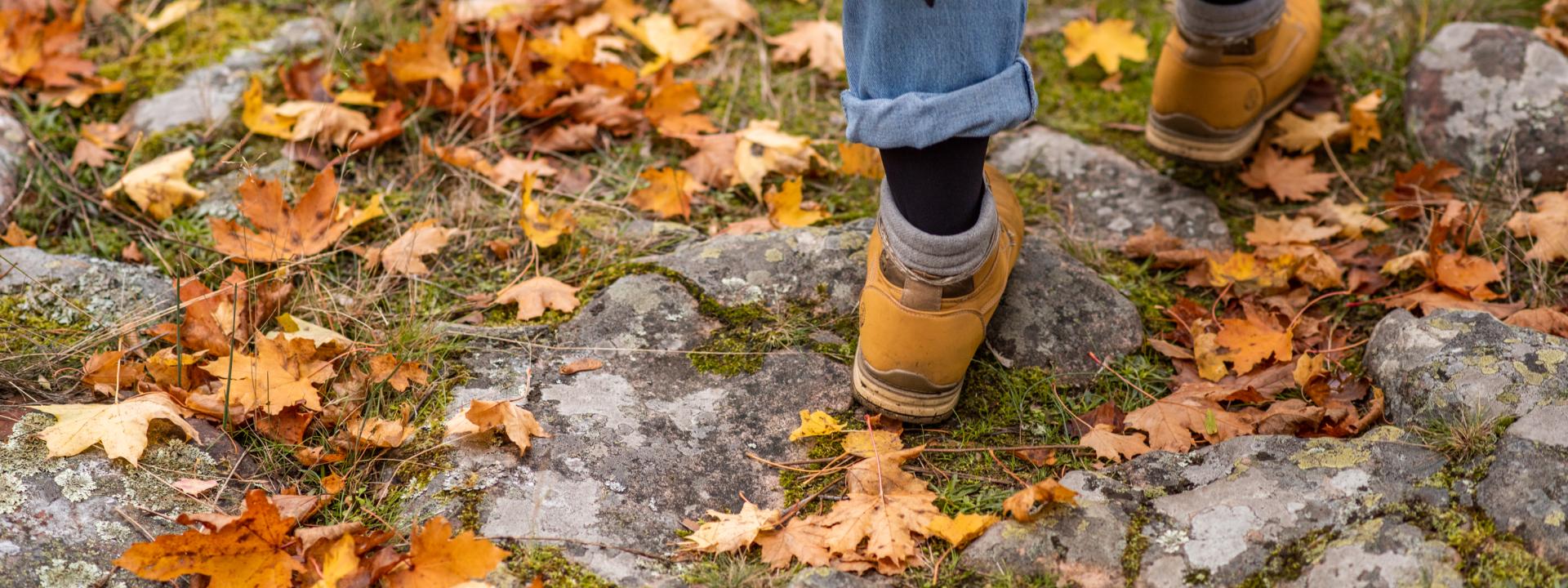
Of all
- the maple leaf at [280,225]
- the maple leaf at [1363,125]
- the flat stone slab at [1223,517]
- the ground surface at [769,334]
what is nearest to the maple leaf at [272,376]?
the ground surface at [769,334]

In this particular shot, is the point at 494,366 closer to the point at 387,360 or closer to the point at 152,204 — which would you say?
the point at 387,360

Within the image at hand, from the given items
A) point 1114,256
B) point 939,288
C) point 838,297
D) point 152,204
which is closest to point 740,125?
point 838,297

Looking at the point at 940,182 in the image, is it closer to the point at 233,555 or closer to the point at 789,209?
the point at 789,209

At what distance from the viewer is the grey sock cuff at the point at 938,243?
5.58 feet

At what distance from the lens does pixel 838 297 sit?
2166mm

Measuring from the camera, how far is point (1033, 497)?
62.4 inches

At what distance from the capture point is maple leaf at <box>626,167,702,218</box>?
8.17 feet

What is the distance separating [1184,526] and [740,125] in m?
1.64

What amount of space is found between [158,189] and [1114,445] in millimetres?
2146

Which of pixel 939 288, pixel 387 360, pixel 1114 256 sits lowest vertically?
pixel 1114 256

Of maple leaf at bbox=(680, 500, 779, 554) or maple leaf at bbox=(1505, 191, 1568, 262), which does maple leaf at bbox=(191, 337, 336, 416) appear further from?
maple leaf at bbox=(1505, 191, 1568, 262)

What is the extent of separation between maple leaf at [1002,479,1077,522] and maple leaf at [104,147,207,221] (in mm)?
1997

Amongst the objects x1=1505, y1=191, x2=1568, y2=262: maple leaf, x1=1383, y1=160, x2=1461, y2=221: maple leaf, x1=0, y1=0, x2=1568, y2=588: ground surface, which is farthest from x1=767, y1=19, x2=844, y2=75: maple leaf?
x1=1505, y1=191, x2=1568, y2=262: maple leaf

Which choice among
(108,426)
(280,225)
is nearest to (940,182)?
(108,426)
